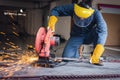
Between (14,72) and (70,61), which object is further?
(70,61)

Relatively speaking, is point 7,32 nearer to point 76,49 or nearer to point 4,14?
point 4,14

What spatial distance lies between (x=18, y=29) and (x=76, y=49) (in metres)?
21.6

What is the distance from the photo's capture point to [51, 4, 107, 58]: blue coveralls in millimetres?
4859

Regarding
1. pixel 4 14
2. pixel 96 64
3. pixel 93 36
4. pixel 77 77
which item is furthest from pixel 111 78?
pixel 4 14

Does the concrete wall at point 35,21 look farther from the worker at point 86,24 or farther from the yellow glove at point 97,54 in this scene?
the yellow glove at point 97,54

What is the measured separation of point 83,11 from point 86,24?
0.32m

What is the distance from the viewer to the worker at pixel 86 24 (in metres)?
4.73

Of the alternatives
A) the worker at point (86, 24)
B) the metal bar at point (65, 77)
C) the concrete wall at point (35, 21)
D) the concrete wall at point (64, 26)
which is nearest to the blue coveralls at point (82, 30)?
the worker at point (86, 24)

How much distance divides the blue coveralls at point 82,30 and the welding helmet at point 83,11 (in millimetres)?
92

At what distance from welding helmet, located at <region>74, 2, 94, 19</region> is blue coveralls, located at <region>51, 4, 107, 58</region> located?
9 cm

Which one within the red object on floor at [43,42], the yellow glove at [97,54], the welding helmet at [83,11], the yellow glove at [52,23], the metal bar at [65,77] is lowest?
the metal bar at [65,77]

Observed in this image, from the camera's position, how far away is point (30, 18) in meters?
24.7

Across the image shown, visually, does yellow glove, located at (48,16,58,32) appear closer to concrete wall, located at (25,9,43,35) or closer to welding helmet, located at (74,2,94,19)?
welding helmet, located at (74,2,94,19)

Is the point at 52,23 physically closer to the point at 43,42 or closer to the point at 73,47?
the point at 43,42
